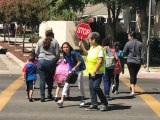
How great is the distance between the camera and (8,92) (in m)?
13.8

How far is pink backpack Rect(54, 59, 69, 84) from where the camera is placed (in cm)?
1196

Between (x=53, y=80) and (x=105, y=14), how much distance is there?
34626 mm

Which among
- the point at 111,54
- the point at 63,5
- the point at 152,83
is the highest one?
the point at 63,5

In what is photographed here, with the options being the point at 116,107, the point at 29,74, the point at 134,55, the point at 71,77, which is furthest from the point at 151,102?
the point at 29,74

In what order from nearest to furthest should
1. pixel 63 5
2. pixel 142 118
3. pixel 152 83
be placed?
pixel 142 118
pixel 152 83
pixel 63 5

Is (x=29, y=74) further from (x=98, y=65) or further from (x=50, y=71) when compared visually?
(x=98, y=65)

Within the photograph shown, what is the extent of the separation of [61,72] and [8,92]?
96.9 inches

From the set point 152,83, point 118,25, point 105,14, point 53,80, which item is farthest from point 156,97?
point 105,14

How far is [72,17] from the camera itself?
154 ft

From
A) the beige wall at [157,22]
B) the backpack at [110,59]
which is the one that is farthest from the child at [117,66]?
the beige wall at [157,22]

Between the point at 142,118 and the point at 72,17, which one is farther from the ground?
the point at 72,17

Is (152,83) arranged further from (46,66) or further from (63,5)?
(63,5)

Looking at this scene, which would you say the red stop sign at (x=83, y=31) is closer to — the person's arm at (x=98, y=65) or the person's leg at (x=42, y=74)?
the person's leg at (x=42, y=74)

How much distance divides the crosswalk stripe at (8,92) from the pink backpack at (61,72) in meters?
1.35
